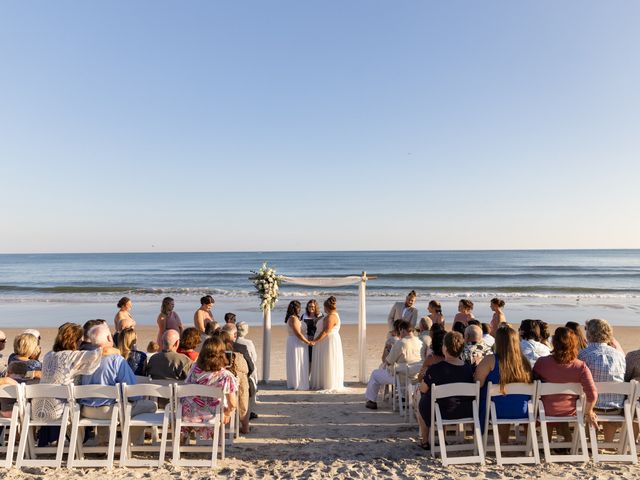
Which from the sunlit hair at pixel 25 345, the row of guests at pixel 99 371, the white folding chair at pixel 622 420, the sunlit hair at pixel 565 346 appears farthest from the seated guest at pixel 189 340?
the white folding chair at pixel 622 420

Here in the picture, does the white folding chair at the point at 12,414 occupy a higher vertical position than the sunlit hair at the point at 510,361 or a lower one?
lower

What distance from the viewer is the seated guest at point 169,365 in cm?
520

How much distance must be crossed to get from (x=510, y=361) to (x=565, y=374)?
0.52m

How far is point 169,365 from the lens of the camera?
205 inches

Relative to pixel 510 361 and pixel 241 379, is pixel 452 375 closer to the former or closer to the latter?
pixel 510 361

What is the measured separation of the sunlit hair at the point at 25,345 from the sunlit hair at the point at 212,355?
68.1 inches

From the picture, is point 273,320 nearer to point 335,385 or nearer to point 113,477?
point 335,385

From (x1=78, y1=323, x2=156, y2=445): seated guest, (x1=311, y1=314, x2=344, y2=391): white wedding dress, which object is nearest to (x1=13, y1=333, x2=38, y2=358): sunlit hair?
(x1=78, y1=323, x2=156, y2=445): seated guest

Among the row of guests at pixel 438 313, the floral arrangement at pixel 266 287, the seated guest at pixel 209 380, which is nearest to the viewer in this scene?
the seated guest at pixel 209 380

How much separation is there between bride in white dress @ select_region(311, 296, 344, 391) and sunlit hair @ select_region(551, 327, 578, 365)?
389 centimetres

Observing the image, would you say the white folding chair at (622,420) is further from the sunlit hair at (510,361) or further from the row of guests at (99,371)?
the row of guests at (99,371)

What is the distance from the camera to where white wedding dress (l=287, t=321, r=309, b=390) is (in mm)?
7980

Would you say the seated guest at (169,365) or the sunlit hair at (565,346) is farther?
the seated guest at (169,365)

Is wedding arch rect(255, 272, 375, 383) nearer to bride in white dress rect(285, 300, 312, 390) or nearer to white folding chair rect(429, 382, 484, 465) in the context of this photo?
bride in white dress rect(285, 300, 312, 390)
